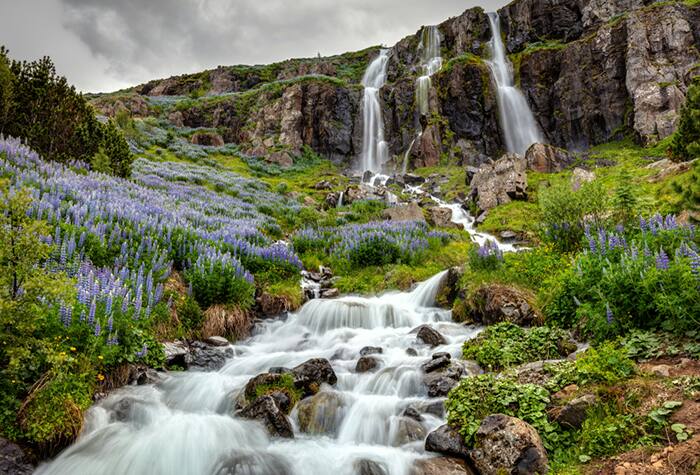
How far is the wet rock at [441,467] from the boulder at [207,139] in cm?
4533

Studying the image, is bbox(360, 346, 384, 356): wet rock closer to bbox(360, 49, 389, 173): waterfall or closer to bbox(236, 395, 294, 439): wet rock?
bbox(236, 395, 294, 439): wet rock

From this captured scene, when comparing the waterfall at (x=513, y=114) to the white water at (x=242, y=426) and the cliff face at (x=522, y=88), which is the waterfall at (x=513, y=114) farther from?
the white water at (x=242, y=426)

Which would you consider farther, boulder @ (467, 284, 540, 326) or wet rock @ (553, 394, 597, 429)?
boulder @ (467, 284, 540, 326)

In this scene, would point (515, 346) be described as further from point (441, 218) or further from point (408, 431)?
point (441, 218)

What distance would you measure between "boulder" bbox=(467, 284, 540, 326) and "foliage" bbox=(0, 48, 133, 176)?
14238 mm

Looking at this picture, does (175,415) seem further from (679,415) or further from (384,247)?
(384,247)

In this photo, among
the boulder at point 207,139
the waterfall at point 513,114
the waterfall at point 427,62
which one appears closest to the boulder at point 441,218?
the waterfall at point 513,114

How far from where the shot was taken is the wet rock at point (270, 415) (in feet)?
18.4

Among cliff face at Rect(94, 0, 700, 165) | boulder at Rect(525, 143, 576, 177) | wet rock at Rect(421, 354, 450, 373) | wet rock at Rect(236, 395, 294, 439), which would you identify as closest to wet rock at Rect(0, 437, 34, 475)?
wet rock at Rect(236, 395, 294, 439)

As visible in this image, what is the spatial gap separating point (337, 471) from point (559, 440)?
2.47 m

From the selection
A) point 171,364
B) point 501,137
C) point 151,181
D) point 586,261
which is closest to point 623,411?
point 586,261

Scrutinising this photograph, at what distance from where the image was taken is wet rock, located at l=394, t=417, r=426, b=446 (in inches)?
214

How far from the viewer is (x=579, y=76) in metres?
41.2

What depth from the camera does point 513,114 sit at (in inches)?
1687
